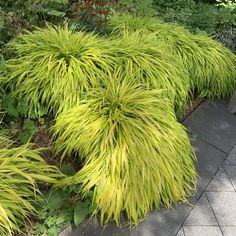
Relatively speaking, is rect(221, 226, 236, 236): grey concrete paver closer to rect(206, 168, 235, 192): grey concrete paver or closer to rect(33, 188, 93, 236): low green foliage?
rect(206, 168, 235, 192): grey concrete paver

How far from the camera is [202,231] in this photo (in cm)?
244

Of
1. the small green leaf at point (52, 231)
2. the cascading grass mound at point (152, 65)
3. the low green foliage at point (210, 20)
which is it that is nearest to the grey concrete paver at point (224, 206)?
the cascading grass mound at point (152, 65)

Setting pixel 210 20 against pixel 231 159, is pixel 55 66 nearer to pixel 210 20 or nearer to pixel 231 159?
pixel 231 159

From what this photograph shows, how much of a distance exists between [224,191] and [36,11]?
8.33 ft

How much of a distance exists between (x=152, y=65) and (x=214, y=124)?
0.94 meters

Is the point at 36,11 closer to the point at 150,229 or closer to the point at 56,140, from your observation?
the point at 56,140

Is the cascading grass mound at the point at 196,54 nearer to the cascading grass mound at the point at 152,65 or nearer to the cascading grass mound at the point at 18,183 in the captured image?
the cascading grass mound at the point at 152,65

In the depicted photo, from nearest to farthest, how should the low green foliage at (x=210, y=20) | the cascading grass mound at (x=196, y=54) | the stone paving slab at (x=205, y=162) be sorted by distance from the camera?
the stone paving slab at (x=205, y=162) < the cascading grass mound at (x=196, y=54) < the low green foliage at (x=210, y=20)

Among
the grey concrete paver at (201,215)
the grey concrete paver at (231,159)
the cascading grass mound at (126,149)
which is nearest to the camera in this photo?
the cascading grass mound at (126,149)

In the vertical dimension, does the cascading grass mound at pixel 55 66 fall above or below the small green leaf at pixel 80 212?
above

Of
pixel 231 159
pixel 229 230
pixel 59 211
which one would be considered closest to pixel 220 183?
pixel 231 159

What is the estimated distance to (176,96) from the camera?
127 inches

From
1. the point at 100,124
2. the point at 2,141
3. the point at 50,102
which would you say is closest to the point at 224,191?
the point at 100,124

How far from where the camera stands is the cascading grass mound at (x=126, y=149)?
237 cm
